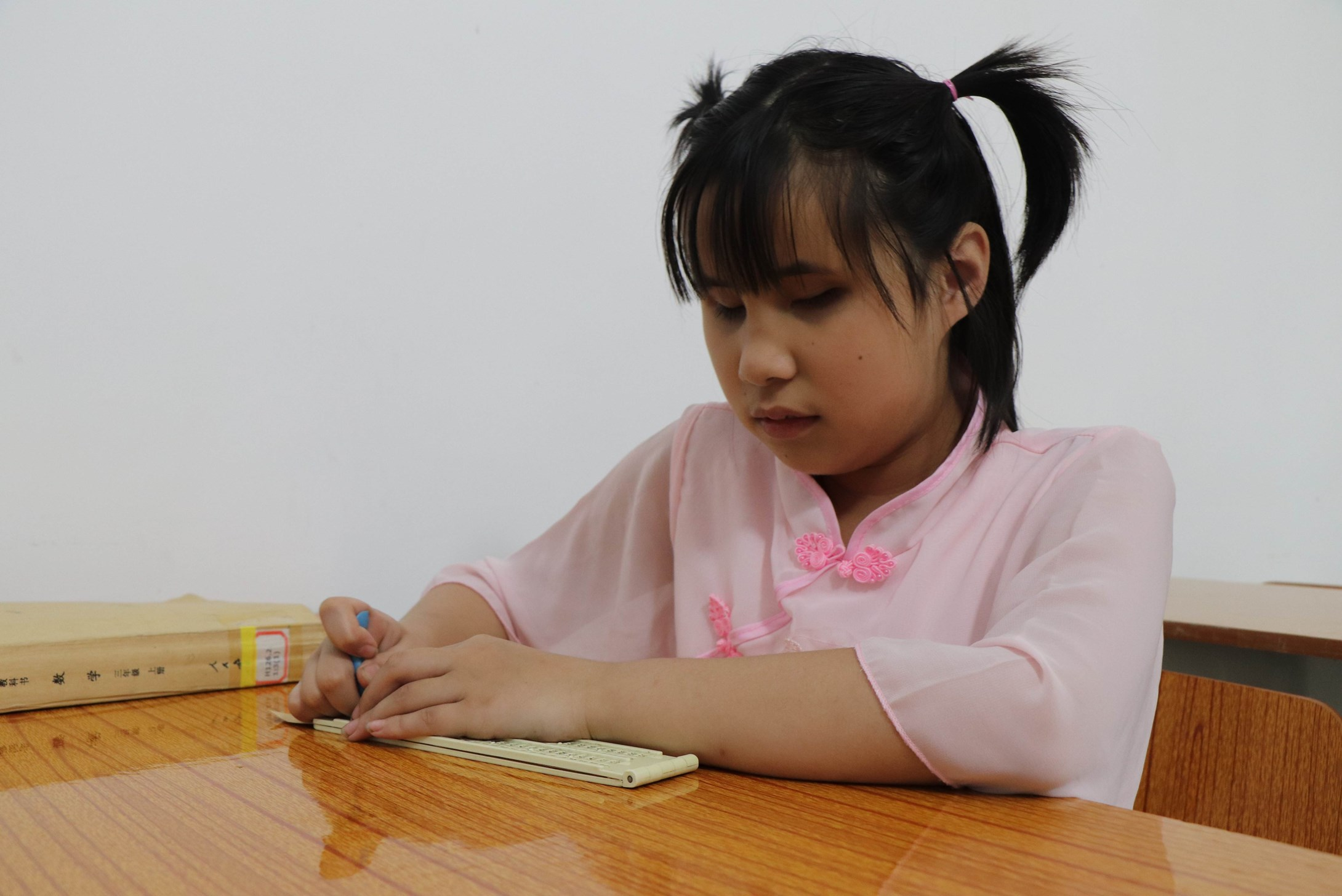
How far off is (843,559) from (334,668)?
1.10ft

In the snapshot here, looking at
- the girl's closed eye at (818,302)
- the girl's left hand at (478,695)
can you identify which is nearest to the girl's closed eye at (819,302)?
the girl's closed eye at (818,302)

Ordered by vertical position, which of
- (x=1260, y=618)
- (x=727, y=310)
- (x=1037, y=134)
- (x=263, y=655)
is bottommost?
(x=1260, y=618)

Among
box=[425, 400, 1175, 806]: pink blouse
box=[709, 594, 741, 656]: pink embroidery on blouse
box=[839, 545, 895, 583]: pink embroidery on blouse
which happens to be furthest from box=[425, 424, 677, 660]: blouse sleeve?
box=[839, 545, 895, 583]: pink embroidery on blouse

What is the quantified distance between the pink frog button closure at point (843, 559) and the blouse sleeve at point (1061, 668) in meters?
0.09

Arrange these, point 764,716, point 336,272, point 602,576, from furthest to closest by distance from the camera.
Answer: point 336,272 < point 602,576 < point 764,716

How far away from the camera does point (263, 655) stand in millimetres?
786

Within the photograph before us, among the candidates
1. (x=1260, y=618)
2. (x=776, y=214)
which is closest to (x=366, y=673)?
(x=776, y=214)

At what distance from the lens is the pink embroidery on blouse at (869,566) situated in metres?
0.66

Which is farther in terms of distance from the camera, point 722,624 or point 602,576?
point 602,576

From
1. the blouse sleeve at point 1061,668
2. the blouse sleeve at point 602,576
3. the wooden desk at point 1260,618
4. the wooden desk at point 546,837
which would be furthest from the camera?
the wooden desk at point 1260,618

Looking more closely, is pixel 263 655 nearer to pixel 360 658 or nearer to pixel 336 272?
pixel 360 658

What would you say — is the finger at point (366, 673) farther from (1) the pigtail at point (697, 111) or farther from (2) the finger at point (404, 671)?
(1) the pigtail at point (697, 111)

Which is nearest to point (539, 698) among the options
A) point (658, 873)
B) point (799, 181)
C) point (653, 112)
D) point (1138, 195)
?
point (658, 873)

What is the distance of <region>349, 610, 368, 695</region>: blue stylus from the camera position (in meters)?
0.61
